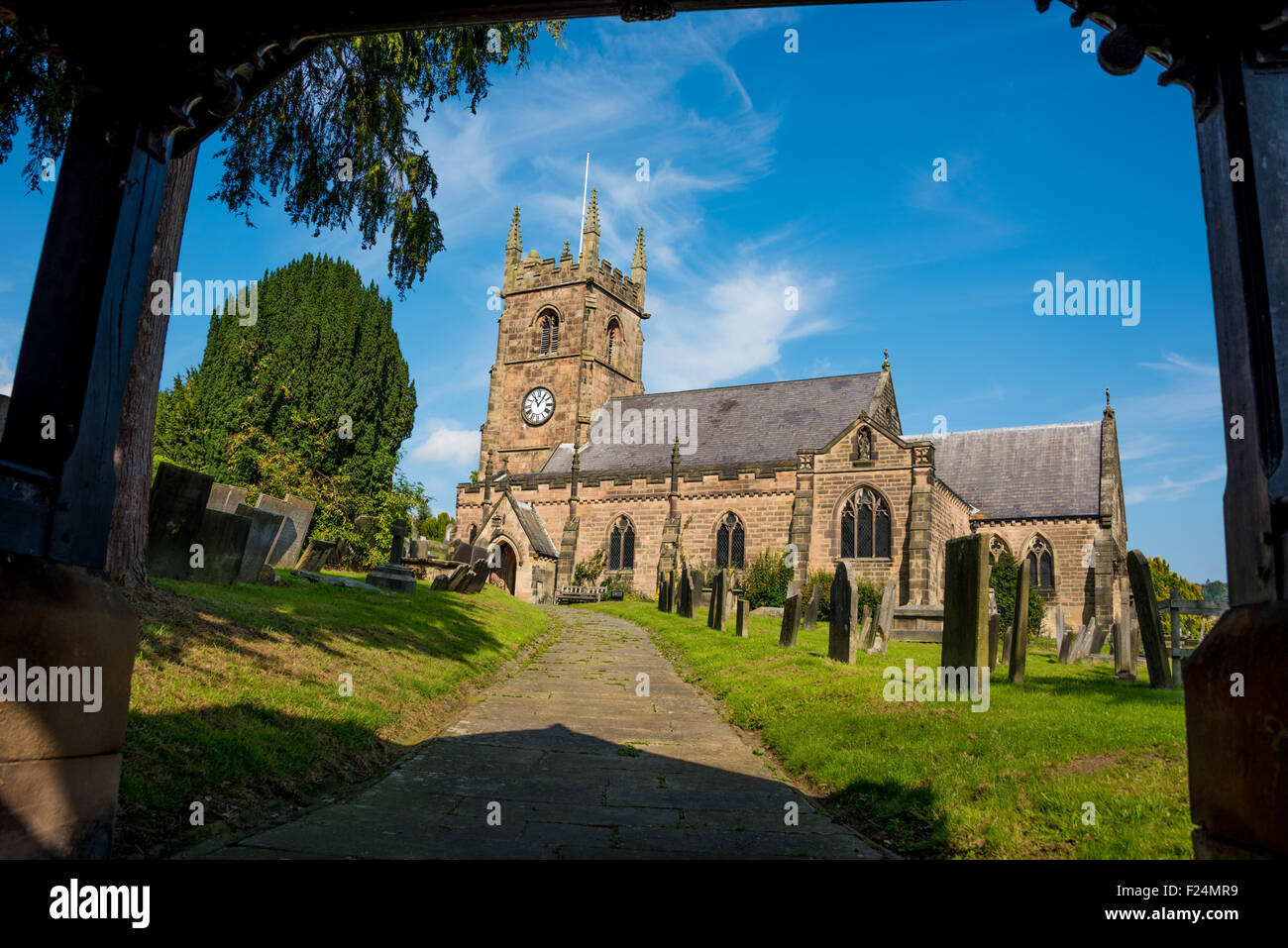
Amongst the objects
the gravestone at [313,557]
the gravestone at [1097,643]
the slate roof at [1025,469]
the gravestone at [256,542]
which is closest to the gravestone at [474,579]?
the gravestone at [313,557]

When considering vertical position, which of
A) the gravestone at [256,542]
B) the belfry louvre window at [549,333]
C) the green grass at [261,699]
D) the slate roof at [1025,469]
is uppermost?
the belfry louvre window at [549,333]

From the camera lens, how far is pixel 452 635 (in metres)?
10.9

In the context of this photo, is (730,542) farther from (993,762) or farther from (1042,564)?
(993,762)

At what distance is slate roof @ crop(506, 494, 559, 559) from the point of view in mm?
33031

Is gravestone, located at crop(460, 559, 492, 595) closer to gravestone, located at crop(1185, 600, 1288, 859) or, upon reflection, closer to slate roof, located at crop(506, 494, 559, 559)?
slate roof, located at crop(506, 494, 559, 559)

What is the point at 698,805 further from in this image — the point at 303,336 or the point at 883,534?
the point at 303,336

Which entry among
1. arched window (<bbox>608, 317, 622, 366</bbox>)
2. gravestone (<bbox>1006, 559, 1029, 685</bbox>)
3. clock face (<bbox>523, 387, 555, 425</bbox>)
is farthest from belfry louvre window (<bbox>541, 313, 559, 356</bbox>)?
gravestone (<bbox>1006, 559, 1029, 685</bbox>)

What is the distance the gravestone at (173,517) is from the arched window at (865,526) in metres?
23.4

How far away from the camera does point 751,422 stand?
3550 cm

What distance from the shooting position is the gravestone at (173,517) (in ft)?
28.8

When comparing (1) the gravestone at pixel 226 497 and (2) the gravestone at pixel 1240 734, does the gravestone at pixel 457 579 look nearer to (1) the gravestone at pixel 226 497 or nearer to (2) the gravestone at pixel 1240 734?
(1) the gravestone at pixel 226 497

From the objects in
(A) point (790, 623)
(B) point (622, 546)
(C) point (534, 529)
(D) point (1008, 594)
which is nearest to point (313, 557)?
(A) point (790, 623)

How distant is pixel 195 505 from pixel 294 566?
672 cm
